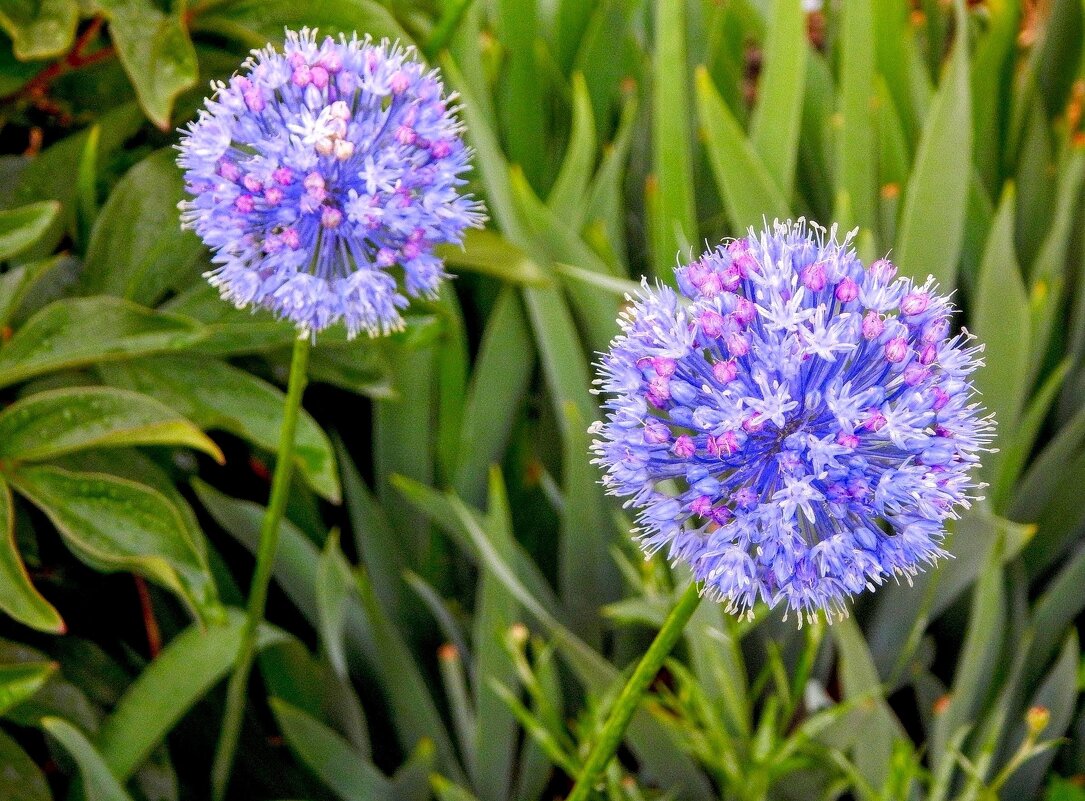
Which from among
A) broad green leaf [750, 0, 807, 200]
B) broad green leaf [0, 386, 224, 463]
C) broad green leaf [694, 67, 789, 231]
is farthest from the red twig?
broad green leaf [750, 0, 807, 200]

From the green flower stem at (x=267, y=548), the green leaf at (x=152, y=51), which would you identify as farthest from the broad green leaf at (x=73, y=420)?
the green leaf at (x=152, y=51)

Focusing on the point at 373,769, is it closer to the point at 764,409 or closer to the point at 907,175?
the point at 764,409

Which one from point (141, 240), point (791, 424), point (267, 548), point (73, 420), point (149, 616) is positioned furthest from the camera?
point (149, 616)

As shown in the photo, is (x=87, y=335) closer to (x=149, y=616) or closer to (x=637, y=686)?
(x=149, y=616)

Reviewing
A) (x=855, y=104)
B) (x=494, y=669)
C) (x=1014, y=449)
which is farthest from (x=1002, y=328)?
(x=494, y=669)

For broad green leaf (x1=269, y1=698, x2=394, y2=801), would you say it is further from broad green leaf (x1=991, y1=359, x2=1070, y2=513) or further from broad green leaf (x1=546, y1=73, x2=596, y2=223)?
broad green leaf (x1=991, y1=359, x2=1070, y2=513)

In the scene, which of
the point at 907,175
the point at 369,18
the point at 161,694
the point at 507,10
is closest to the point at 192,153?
the point at 369,18

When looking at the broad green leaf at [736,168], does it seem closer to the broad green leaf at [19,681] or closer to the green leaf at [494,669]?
the green leaf at [494,669]

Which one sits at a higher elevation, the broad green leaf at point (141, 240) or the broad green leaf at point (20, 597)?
the broad green leaf at point (141, 240)
